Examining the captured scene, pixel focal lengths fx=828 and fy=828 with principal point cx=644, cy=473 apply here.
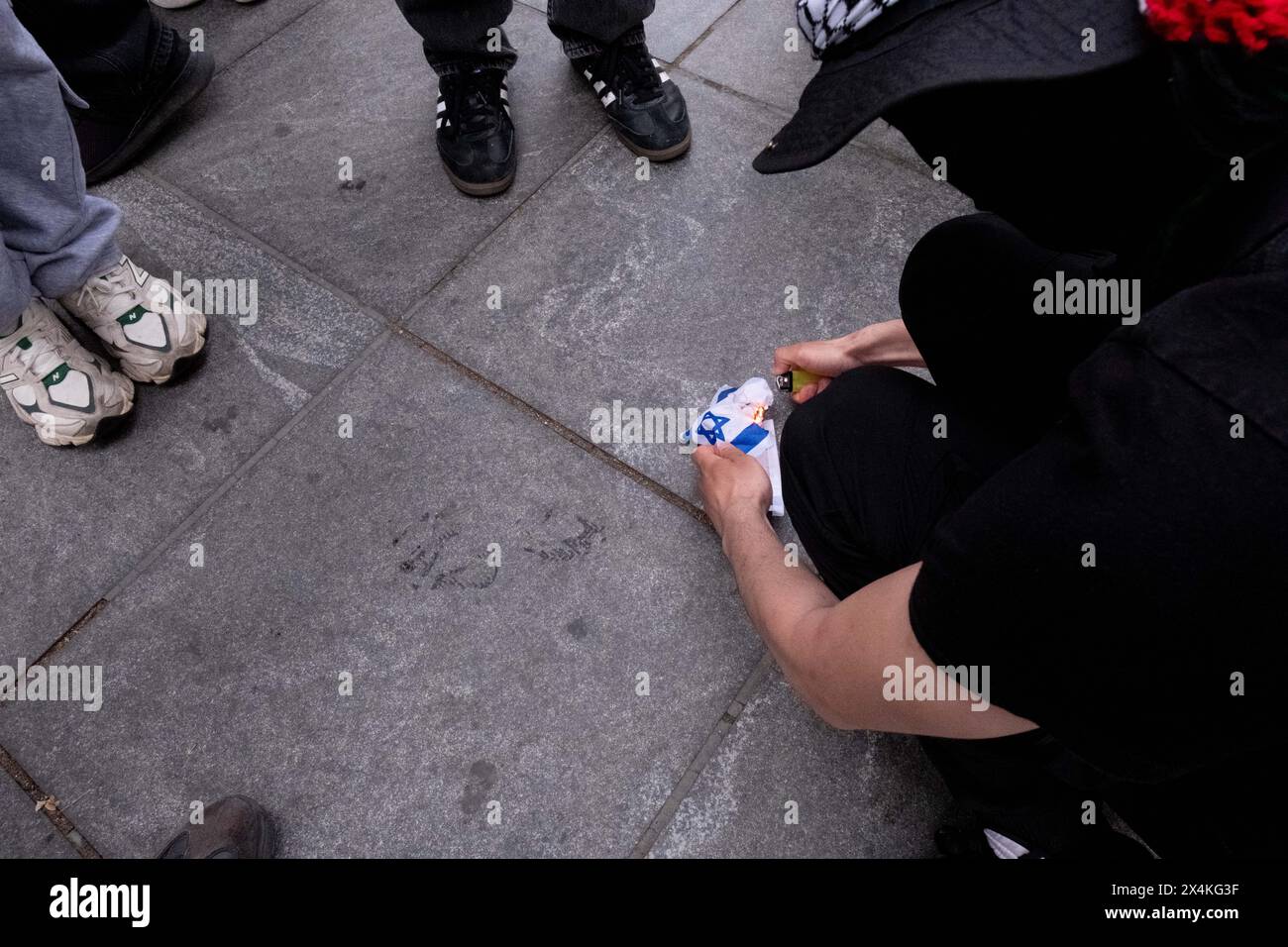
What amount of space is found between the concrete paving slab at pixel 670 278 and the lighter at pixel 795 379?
51 mm

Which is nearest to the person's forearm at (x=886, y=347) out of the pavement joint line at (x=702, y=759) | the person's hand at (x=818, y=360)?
the person's hand at (x=818, y=360)

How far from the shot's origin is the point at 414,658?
69.7 inches

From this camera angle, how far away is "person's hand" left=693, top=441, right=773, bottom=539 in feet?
5.82

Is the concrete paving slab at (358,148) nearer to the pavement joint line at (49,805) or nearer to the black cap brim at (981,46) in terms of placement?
the pavement joint line at (49,805)

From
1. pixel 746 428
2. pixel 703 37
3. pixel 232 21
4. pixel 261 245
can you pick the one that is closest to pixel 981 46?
pixel 746 428

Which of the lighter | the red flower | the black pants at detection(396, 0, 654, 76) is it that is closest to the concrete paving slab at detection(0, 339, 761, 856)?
the lighter

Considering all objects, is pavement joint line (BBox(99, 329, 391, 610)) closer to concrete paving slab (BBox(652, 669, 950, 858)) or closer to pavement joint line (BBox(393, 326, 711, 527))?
pavement joint line (BBox(393, 326, 711, 527))

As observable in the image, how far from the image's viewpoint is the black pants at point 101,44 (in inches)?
94.6

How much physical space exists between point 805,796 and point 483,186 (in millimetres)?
1921

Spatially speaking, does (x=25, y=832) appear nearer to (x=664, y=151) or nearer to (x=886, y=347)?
(x=886, y=347)

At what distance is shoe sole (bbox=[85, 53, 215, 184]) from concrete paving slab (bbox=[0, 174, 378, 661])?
28 cm

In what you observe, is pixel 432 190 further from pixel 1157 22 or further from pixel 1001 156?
pixel 1157 22

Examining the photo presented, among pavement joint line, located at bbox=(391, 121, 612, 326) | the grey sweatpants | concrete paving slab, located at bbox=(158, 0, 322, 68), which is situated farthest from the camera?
concrete paving slab, located at bbox=(158, 0, 322, 68)
